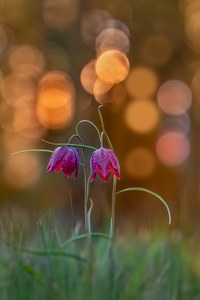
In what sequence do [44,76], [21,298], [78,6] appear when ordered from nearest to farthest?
[21,298] → [78,6] → [44,76]

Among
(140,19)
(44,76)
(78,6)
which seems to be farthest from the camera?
(44,76)

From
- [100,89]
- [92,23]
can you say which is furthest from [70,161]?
[92,23]

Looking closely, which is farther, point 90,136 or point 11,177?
point 11,177

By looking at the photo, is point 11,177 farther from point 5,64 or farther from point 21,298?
point 21,298

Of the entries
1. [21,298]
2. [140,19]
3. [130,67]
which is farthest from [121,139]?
[21,298]

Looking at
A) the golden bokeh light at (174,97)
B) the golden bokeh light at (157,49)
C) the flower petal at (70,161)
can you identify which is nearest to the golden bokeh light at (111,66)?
the golden bokeh light at (157,49)

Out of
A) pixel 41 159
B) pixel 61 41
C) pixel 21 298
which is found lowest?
pixel 21 298
